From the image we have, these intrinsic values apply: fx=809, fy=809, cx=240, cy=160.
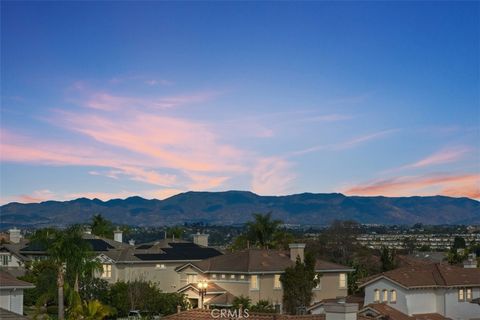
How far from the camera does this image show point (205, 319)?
3400 cm

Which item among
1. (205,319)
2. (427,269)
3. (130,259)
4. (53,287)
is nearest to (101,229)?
(130,259)

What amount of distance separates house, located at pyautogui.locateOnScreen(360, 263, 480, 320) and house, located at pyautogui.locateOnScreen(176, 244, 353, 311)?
9.26 meters

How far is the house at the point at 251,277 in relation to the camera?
217 feet

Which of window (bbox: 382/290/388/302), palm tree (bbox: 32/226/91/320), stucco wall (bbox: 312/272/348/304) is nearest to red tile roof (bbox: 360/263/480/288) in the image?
window (bbox: 382/290/388/302)

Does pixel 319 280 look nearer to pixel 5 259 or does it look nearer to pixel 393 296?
pixel 393 296

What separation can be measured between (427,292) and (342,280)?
1433 cm

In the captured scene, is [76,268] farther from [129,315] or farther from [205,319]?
[205,319]

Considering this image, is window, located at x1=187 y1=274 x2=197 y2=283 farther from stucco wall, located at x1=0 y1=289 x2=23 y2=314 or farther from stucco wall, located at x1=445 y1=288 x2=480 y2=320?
stucco wall, located at x1=0 y1=289 x2=23 y2=314

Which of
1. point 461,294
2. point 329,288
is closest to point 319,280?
point 329,288

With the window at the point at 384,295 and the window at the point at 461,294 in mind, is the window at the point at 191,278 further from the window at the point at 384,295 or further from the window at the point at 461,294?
the window at the point at 461,294

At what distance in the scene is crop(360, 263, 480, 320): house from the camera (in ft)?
190

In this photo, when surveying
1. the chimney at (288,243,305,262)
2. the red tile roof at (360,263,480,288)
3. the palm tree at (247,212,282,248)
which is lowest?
the red tile roof at (360,263,480,288)

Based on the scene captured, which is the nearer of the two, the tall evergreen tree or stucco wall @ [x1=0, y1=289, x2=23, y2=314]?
stucco wall @ [x1=0, y1=289, x2=23, y2=314]

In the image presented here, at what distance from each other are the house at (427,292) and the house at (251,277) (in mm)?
9257
